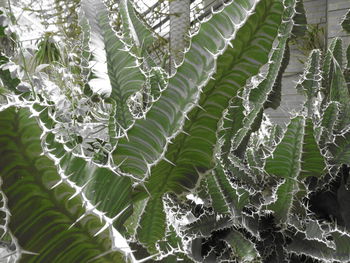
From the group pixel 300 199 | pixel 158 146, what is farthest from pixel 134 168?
pixel 300 199

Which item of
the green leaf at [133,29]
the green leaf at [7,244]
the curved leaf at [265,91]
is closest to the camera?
the green leaf at [7,244]

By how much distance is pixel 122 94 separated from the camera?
0.69 m

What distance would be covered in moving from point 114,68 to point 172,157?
30cm

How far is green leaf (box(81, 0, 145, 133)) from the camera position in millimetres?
666

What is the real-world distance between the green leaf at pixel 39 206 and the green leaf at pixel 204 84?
141 mm

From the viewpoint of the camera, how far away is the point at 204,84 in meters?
0.41

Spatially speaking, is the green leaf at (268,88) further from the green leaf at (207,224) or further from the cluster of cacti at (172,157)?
the green leaf at (207,224)

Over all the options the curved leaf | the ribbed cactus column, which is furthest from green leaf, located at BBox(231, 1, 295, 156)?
the ribbed cactus column

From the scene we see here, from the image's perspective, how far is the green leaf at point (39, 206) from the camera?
0.84ft

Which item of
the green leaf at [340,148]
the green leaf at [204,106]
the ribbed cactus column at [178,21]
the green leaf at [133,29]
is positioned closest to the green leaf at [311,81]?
the green leaf at [340,148]

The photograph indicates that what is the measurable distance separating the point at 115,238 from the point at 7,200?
0.29 ft

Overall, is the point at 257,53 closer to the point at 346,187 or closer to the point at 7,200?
the point at 7,200

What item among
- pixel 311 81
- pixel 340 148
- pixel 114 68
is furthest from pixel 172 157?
pixel 311 81

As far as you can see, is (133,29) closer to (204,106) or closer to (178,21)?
(204,106)
